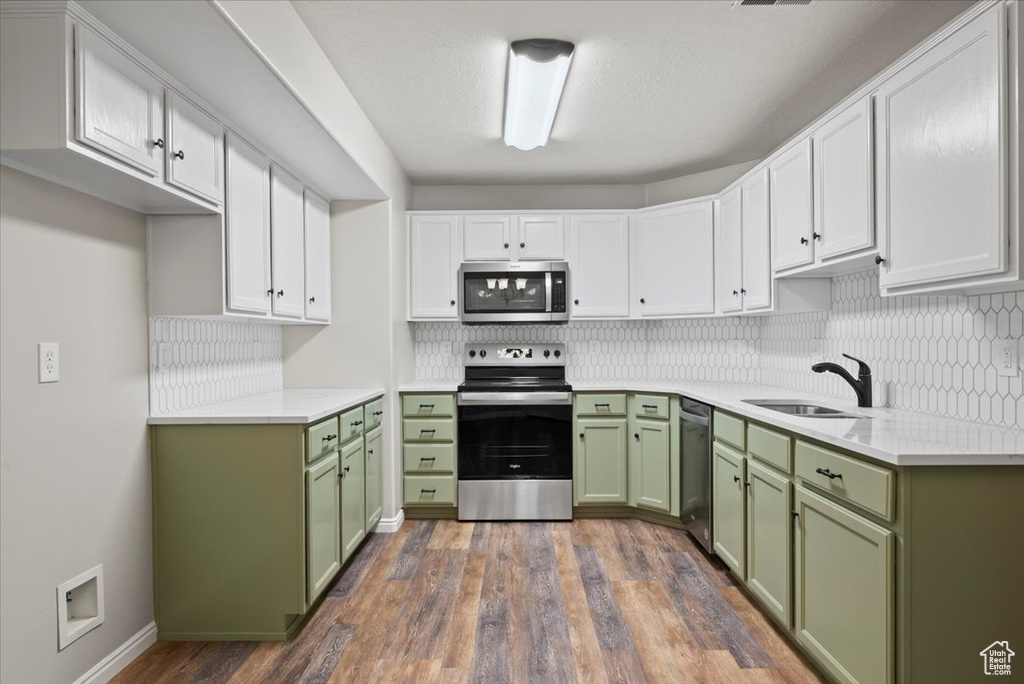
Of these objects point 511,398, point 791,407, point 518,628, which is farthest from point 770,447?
point 511,398

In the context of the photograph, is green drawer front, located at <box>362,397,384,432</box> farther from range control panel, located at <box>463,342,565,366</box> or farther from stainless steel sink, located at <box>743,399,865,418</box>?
Result: stainless steel sink, located at <box>743,399,865,418</box>

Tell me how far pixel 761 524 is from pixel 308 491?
1971mm

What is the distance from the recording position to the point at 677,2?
2.11 meters

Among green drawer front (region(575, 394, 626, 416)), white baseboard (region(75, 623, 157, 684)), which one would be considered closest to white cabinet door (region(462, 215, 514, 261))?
green drawer front (region(575, 394, 626, 416))

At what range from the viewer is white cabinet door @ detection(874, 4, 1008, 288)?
63.6 inches

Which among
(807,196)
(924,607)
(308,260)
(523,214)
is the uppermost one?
(523,214)

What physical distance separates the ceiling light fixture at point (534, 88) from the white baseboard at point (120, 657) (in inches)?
111

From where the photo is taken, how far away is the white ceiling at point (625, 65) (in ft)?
7.11

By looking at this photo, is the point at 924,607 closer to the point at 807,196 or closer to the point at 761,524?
A: the point at 761,524

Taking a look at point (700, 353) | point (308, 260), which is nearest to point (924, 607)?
point (700, 353)

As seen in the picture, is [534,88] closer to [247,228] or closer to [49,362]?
[247,228]

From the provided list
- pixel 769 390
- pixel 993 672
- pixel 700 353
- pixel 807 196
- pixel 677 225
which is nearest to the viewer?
pixel 993 672

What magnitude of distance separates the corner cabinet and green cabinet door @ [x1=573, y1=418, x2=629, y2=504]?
2.06 meters

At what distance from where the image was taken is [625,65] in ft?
8.49
